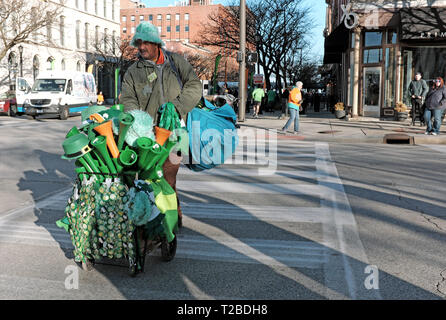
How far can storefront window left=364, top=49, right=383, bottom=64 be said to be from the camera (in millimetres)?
22508

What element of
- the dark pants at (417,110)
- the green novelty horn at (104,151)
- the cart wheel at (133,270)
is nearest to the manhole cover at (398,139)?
the dark pants at (417,110)

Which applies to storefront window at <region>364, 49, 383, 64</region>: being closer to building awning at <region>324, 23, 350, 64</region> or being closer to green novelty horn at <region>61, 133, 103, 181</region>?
building awning at <region>324, 23, 350, 64</region>

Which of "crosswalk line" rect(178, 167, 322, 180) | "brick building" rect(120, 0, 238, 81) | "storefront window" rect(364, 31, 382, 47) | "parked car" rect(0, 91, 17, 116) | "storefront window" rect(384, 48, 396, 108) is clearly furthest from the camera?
"brick building" rect(120, 0, 238, 81)

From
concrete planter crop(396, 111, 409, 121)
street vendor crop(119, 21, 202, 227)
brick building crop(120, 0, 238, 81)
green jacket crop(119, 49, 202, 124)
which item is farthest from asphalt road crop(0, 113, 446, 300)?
brick building crop(120, 0, 238, 81)

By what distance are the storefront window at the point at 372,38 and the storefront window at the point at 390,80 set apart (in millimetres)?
650

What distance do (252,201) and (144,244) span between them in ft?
10.0

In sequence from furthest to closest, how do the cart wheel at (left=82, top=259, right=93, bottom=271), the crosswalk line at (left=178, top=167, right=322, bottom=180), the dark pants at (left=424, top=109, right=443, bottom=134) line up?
1. the dark pants at (left=424, top=109, right=443, bottom=134)
2. the crosswalk line at (left=178, top=167, right=322, bottom=180)
3. the cart wheel at (left=82, top=259, right=93, bottom=271)

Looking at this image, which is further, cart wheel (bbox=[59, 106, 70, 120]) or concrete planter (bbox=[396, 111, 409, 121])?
cart wheel (bbox=[59, 106, 70, 120])

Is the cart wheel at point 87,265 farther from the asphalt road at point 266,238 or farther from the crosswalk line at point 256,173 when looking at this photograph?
the crosswalk line at point 256,173

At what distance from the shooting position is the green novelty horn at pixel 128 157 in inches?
139

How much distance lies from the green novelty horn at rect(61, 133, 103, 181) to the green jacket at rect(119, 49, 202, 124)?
32.9 inches

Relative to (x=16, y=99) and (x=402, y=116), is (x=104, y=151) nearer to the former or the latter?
(x=402, y=116)

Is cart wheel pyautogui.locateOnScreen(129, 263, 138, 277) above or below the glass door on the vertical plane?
below
